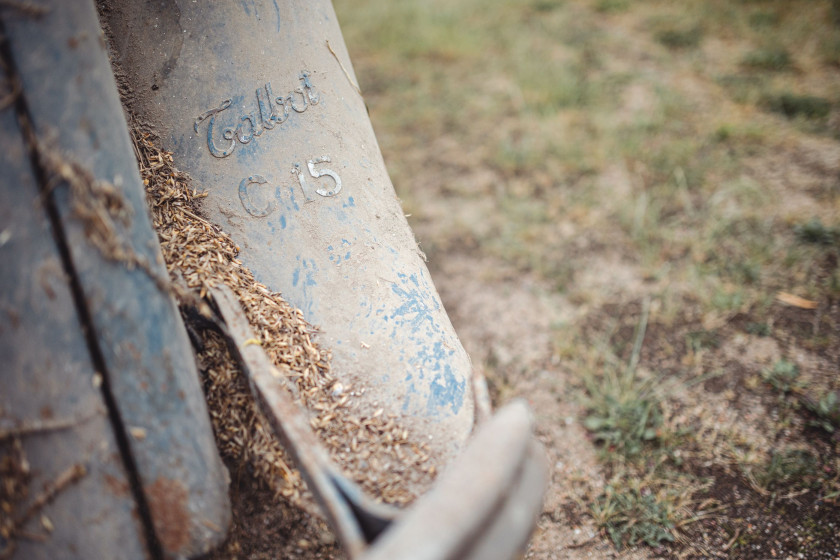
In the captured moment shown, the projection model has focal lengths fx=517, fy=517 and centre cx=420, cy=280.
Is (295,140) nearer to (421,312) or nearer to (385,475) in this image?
(421,312)

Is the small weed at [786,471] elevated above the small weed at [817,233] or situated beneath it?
situated beneath

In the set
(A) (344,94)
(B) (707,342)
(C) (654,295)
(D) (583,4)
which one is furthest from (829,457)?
(D) (583,4)

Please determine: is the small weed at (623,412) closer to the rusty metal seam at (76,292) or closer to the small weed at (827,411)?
the small weed at (827,411)

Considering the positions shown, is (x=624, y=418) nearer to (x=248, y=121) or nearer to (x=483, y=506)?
(x=483, y=506)

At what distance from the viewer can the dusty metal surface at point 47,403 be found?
0.88 meters

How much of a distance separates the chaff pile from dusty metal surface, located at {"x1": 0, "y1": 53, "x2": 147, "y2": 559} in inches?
11.1

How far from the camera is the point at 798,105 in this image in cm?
312

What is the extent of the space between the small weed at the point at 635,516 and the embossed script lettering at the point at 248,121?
1462 millimetres

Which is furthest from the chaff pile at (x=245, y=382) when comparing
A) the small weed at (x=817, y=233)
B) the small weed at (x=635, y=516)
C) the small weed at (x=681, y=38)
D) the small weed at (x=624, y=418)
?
the small weed at (x=681, y=38)

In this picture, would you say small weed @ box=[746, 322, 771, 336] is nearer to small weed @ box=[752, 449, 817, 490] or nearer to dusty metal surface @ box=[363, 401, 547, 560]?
small weed @ box=[752, 449, 817, 490]

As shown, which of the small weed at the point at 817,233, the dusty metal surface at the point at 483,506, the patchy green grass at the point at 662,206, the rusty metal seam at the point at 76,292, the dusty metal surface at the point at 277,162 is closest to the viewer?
the dusty metal surface at the point at 483,506

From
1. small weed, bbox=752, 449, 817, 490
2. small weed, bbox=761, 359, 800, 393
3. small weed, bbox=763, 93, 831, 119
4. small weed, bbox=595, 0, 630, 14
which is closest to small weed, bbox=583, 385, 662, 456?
small weed, bbox=752, 449, 817, 490

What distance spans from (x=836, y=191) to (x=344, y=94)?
8.44ft

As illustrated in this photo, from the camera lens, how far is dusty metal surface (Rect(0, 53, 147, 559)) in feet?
2.88
